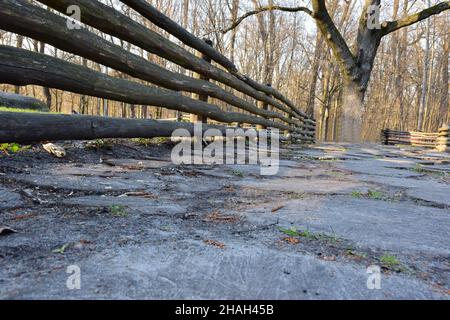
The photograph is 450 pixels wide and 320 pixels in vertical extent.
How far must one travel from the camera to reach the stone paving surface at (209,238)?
0.73m

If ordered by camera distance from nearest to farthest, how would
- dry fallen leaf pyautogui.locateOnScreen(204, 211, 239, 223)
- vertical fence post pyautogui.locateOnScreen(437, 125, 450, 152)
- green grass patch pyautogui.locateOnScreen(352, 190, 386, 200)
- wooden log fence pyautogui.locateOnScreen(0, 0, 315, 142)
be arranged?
dry fallen leaf pyautogui.locateOnScreen(204, 211, 239, 223) < wooden log fence pyautogui.locateOnScreen(0, 0, 315, 142) < green grass patch pyautogui.locateOnScreen(352, 190, 386, 200) < vertical fence post pyautogui.locateOnScreen(437, 125, 450, 152)

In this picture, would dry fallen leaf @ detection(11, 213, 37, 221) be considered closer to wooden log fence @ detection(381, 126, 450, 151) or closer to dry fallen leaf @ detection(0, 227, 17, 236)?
dry fallen leaf @ detection(0, 227, 17, 236)

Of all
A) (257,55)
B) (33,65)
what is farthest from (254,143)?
(257,55)

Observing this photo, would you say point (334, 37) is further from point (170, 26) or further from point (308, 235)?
point (308, 235)

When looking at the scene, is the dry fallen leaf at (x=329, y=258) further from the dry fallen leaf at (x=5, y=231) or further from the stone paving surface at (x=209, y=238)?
the dry fallen leaf at (x=5, y=231)

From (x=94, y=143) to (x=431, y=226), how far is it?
2.51 metres

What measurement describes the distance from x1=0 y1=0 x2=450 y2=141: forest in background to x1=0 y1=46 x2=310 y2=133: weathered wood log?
789 cm

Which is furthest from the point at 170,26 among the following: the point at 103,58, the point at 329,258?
the point at 329,258

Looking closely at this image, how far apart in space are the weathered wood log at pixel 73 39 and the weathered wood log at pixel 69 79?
4.8 inches

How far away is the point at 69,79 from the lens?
1835 millimetres

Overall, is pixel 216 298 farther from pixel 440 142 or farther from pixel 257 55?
pixel 257 55

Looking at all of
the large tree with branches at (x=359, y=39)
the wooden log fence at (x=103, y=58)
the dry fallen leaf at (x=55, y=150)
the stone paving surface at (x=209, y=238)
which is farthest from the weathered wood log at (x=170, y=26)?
the large tree with branches at (x=359, y=39)

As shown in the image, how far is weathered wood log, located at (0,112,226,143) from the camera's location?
1.46 m

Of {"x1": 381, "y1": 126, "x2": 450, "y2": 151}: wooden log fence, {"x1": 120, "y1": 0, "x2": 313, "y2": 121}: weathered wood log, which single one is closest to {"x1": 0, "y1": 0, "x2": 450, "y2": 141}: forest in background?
{"x1": 381, "y1": 126, "x2": 450, "y2": 151}: wooden log fence
